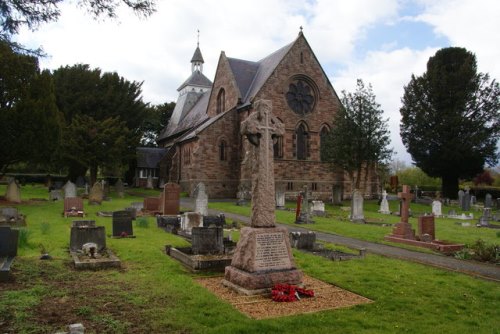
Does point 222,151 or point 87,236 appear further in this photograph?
point 222,151

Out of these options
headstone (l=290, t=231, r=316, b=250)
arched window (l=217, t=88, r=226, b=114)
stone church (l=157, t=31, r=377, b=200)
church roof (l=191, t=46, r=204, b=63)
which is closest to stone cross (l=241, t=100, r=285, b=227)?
headstone (l=290, t=231, r=316, b=250)

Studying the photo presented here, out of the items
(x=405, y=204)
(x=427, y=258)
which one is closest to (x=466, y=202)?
(x=405, y=204)

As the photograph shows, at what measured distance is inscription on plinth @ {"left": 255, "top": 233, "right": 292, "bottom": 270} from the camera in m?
7.21

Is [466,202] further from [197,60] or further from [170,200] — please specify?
[197,60]

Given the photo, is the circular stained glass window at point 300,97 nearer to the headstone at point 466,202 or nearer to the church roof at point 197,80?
the headstone at point 466,202

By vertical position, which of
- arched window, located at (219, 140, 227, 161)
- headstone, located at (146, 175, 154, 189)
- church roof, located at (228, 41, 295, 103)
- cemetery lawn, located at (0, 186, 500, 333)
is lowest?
cemetery lawn, located at (0, 186, 500, 333)

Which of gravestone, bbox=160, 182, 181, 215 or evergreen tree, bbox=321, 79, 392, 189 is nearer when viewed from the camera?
gravestone, bbox=160, 182, 181, 215

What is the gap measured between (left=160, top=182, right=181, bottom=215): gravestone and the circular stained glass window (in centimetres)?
1879

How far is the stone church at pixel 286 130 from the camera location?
111 feet

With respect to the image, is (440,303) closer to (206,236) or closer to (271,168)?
(271,168)

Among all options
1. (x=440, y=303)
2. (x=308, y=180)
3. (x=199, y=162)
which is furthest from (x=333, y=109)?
(x=440, y=303)

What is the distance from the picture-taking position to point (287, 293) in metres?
6.77

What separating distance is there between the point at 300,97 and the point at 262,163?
94.2ft

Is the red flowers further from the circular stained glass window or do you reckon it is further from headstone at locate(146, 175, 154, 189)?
headstone at locate(146, 175, 154, 189)
